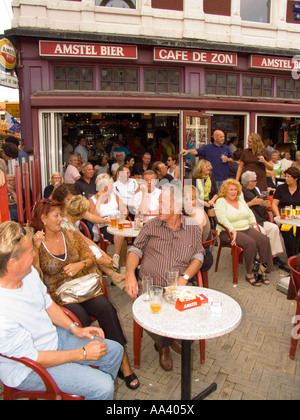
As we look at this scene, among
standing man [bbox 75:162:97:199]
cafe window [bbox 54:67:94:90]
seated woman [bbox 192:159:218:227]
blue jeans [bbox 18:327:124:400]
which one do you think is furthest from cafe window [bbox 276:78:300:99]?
blue jeans [bbox 18:327:124:400]

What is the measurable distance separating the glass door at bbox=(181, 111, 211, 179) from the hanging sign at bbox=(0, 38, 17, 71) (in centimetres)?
407

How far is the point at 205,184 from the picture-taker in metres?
6.31

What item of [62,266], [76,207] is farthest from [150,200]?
[62,266]

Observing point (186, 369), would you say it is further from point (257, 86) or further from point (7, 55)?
point (257, 86)

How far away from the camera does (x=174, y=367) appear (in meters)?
3.15

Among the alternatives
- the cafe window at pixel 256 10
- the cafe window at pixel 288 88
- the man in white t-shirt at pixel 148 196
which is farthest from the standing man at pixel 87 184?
the cafe window at pixel 288 88

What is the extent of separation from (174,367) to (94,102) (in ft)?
21.5

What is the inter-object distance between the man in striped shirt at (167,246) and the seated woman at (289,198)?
2.65 meters

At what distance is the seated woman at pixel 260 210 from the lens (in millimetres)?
5414

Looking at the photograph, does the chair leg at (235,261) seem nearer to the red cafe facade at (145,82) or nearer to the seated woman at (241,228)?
the seated woman at (241,228)

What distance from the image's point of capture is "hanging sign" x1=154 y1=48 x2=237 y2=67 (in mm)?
9094
